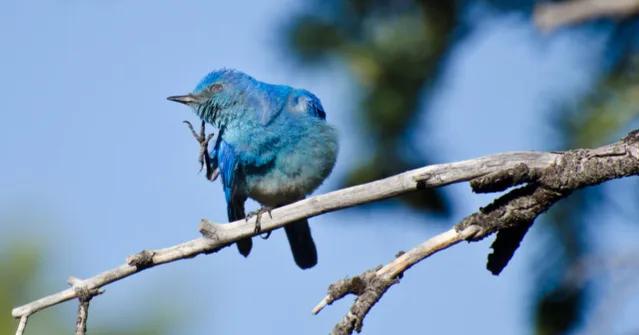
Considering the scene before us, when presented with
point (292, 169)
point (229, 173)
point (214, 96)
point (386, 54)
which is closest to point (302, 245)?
point (292, 169)

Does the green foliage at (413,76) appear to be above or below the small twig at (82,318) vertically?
above

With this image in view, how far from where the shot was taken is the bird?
20.5 feet

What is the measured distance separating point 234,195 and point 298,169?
0.47 metres

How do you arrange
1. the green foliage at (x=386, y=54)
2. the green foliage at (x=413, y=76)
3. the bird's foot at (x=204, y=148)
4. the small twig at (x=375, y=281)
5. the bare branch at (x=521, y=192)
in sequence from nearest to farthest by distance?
the small twig at (x=375, y=281) → the bare branch at (x=521, y=192) → the green foliage at (x=413, y=76) → the green foliage at (x=386, y=54) → the bird's foot at (x=204, y=148)

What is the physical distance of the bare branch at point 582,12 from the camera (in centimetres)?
373

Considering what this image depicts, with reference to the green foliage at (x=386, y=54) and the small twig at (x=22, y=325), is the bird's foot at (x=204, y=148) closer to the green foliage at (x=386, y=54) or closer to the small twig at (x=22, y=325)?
the green foliage at (x=386, y=54)

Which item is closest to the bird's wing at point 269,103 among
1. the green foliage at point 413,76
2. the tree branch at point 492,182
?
the green foliage at point 413,76

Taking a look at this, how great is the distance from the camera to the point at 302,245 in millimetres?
7039

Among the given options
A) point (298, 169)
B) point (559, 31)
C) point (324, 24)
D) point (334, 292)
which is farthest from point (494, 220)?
point (298, 169)

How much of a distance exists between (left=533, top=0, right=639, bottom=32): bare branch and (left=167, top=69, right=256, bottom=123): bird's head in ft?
9.09

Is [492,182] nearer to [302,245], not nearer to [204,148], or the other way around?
[204,148]

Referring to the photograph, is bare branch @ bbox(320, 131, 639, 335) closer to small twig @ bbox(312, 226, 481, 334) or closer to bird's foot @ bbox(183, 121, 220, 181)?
small twig @ bbox(312, 226, 481, 334)

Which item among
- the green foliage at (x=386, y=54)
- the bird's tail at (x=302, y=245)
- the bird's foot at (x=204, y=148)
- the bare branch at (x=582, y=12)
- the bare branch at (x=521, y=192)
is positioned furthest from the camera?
the bird's tail at (x=302, y=245)

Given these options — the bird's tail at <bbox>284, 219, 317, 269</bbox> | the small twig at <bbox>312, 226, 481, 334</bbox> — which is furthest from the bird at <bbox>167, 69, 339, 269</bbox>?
the small twig at <bbox>312, 226, 481, 334</bbox>
